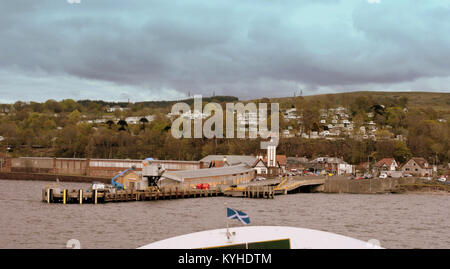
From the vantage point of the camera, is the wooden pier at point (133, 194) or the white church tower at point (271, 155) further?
the white church tower at point (271, 155)

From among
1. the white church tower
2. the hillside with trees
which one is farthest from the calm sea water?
the hillside with trees

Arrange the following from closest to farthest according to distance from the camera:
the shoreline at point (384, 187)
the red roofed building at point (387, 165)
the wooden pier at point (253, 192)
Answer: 1. the wooden pier at point (253, 192)
2. the shoreline at point (384, 187)
3. the red roofed building at point (387, 165)

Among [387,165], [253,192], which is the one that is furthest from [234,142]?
[253,192]

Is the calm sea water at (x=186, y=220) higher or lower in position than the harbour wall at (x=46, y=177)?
higher

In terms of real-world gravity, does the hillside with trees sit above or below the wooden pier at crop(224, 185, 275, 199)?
above

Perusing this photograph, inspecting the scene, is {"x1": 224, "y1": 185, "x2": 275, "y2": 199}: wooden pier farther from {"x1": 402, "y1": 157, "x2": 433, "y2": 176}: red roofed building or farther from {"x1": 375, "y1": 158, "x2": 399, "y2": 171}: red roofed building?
{"x1": 375, "y1": 158, "x2": 399, "y2": 171}: red roofed building

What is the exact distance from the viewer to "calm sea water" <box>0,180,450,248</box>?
3288 centimetres

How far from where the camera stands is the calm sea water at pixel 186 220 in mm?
32875

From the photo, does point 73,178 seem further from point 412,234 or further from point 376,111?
point 376,111

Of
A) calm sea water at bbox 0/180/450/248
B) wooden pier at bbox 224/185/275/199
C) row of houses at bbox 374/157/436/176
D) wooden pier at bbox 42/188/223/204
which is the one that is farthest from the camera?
row of houses at bbox 374/157/436/176

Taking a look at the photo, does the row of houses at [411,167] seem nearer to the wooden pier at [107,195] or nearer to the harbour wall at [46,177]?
the wooden pier at [107,195]

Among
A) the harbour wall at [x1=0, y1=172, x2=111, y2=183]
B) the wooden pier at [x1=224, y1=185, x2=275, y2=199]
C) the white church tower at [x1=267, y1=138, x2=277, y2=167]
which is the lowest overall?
the harbour wall at [x1=0, y1=172, x2=111, y2=183]

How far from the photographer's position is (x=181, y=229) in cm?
3606

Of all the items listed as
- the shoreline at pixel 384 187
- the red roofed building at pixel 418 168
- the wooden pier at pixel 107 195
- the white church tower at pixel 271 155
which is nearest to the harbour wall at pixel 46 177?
the white church tower at pixel 271 155
